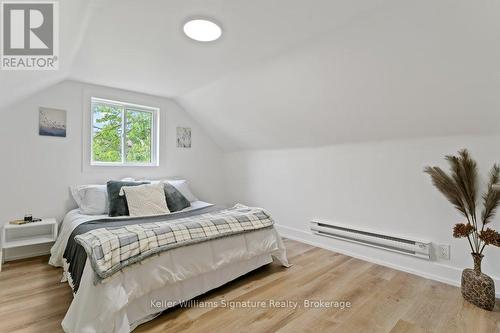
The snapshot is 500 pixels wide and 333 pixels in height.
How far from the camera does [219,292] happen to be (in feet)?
6.94

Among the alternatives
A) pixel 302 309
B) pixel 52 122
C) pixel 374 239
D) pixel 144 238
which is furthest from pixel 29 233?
pixel 374 239

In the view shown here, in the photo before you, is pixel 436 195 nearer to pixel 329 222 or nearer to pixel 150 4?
pixel 329 222

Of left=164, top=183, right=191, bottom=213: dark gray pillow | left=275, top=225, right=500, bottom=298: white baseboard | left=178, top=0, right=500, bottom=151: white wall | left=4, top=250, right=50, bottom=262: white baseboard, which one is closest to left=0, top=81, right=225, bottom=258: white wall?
left=4, top=250, right=50, bottom=262: white baseboard

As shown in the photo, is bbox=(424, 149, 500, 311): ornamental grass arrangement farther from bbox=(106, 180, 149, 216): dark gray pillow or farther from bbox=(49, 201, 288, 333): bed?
bbox=(106, 180, 149, 216): dark gray pillow

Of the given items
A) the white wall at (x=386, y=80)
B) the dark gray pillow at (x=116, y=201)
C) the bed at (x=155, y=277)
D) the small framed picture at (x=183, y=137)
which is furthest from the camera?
the small framed picture at (x=183, y=137)

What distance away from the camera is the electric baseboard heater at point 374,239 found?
2.40 metres

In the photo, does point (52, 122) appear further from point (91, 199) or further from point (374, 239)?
point (374, 239)

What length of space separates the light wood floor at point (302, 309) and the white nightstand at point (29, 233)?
0.25 metres

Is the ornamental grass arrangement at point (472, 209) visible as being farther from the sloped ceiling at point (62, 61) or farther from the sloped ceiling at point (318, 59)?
the sloped ceiling at point (62, 61)

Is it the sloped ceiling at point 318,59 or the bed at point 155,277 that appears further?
the sloped ceiling at point 318,59

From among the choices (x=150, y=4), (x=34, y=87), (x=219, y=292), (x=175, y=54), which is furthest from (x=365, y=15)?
(x=34, y=87)

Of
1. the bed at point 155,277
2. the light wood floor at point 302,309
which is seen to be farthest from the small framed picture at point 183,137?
the light wood floor at point 302,309

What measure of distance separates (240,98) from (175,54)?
1.05 metres

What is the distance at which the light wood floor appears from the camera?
1652mm
